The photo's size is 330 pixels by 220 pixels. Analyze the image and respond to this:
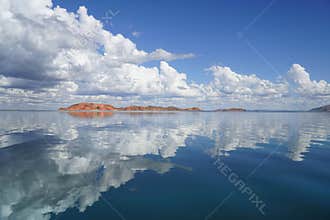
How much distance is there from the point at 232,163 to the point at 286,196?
5.96 m

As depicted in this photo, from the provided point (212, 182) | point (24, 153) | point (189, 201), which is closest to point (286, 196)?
point (212, 182)

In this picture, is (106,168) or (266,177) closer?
(266,177)

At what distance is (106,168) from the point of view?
14805 millimetres

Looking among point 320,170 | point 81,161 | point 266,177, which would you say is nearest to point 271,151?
point 320,170

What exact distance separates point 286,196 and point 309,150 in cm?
1386

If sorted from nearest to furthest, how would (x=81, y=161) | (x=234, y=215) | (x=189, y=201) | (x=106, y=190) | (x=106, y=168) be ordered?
(x=234, y=215)
(x=189, y=201)
(x=106, y=190)
(x=106, y=168)
(x=81, y=161)

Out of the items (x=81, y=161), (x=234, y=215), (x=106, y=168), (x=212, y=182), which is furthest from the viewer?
(x=81, y=161)

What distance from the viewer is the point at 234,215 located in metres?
8.98

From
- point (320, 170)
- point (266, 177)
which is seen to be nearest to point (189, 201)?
point (266, 177)

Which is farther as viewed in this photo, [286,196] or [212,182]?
[212,182]

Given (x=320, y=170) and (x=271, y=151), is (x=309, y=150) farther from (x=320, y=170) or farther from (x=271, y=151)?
(x=320, y=170)

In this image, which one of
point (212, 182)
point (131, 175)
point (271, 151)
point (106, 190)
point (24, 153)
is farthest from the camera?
point (271, 151)

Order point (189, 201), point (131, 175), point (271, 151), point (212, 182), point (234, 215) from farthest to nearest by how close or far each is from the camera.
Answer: point (271, 151)
point (131, 175)
point (212, 182)
point (189, 201)
point (234, 215)

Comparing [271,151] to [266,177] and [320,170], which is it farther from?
[266,177]
